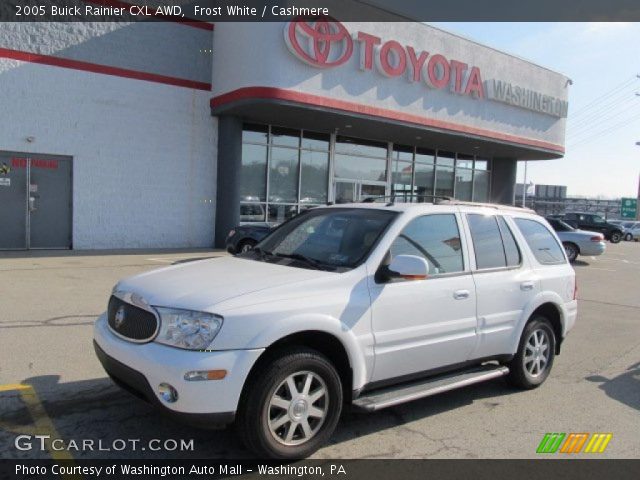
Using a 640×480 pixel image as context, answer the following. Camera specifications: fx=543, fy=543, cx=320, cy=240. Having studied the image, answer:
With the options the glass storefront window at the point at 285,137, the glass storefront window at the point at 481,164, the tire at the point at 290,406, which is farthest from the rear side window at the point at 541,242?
the glass storefront window at the point at 481,164

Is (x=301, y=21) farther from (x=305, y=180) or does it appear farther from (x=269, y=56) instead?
(x=305, y=180)

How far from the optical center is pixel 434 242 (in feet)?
15.2

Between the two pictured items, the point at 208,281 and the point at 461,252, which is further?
the point at 461,252

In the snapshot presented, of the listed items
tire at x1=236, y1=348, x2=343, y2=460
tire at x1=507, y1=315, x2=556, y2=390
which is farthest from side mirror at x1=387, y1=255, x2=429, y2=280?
tire at x1=507, y1=315, x2=556, y2=390

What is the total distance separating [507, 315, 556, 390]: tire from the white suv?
0.01m

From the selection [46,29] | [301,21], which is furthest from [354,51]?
[46,29]

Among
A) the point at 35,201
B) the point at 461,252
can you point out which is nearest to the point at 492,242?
Answer: the point at 461,252

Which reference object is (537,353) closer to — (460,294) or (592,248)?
(460,294)

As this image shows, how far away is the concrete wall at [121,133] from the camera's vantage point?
13477mm

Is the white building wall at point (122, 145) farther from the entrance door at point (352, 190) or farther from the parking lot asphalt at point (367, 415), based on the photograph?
the parking lot asphalt at point (367, 415)

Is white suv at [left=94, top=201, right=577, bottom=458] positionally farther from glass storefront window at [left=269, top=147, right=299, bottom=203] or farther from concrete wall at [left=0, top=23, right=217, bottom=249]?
glass storefront window at [left=269, top=147, right=299, bottom=203]

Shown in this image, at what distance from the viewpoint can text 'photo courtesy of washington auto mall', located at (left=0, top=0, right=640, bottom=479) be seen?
352 centimetres

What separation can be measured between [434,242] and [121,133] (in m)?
12.2

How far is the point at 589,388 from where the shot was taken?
5473 mm
